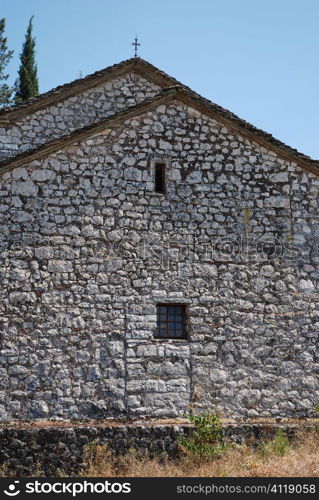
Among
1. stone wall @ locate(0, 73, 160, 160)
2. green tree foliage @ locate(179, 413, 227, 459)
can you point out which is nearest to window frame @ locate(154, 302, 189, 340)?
green tree foliage @ locate(179, 413, 227, 459)

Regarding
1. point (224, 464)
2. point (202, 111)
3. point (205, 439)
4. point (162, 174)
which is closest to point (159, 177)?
point (162, 174)

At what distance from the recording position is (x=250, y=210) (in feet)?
43.7

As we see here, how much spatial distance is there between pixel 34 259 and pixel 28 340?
1.40m

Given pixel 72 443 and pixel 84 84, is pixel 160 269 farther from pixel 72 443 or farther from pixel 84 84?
pixel 84 84

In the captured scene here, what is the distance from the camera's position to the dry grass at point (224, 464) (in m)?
9.84

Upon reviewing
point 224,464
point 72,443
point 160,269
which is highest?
point 160,269

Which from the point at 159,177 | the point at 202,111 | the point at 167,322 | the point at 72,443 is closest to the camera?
the point at 72,443

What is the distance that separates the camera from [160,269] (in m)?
12.7

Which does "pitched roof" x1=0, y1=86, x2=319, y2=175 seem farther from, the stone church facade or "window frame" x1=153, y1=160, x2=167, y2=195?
"window frame" x1=153, y1=160, x2=167, y2=195

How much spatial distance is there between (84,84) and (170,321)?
21.1 ft

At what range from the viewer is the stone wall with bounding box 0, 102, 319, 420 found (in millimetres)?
12000

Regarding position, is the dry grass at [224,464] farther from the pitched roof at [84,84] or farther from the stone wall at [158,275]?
the pitched roof at [84,84]

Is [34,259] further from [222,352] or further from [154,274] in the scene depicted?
[222,352]

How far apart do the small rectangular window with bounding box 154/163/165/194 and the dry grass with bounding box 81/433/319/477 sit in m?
4.84
